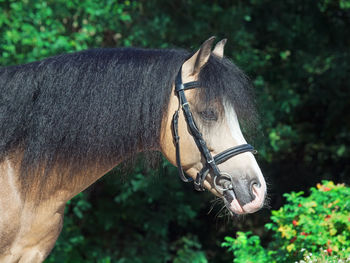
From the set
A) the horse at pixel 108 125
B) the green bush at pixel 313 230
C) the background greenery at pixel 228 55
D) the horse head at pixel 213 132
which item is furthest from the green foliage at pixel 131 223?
the horse head at pixel 213 132

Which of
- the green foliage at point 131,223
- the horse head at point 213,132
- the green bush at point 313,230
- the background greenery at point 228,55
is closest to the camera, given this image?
the horse head at point 213,132

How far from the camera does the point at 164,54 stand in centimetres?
243

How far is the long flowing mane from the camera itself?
90.1 inches

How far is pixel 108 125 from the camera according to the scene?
2279mm

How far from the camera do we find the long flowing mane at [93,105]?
229 cm

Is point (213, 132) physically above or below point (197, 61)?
below

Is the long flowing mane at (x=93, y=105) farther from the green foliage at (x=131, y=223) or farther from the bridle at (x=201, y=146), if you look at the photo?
the green foliage at (x=131, y=223)

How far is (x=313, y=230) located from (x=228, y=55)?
8.27 ft

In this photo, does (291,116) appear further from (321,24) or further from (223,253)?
(223,253)

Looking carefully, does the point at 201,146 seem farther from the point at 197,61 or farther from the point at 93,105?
the point at 93,105

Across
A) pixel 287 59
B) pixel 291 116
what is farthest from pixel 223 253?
pixel 287 59

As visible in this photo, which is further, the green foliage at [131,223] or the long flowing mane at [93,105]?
the green foliage at [131,223]

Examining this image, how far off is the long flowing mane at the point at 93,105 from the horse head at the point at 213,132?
0.03 feet

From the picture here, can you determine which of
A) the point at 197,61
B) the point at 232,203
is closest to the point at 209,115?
the point at 197,61
